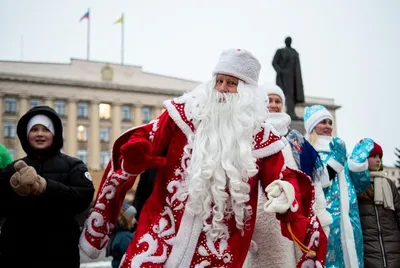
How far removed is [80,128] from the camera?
52281 millimetres

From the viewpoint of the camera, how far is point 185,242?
3068mm

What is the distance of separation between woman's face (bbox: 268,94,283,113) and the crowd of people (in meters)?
0.56

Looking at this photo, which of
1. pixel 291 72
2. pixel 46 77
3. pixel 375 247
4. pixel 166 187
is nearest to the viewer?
pixel 166 187

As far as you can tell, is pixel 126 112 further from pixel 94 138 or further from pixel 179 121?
pixel 179 121

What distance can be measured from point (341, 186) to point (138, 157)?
2.92m

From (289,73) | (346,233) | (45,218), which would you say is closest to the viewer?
(45,218)

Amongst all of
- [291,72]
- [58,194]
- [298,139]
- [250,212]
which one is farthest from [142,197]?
[291,72]

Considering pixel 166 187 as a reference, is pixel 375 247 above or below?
below

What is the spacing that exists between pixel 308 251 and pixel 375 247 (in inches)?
110

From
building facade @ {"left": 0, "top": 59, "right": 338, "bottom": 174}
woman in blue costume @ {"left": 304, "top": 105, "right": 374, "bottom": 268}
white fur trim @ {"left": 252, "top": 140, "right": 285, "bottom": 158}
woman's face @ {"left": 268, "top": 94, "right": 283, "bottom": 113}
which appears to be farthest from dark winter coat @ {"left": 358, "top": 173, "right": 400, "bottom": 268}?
building facade @ {"left": 0, "top": 59, "right": 338, "bottom": 174}

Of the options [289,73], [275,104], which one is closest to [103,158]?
[289,73]

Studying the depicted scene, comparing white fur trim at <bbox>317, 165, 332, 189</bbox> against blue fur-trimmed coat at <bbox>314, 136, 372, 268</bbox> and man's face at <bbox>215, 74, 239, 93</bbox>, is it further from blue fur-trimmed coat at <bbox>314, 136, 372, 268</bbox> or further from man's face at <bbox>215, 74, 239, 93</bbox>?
man's face at <bbox>215, 74, 239, 93</bbox>

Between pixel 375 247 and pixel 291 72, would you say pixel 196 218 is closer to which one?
pixel 375 247

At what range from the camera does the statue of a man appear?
13214 millimetres
